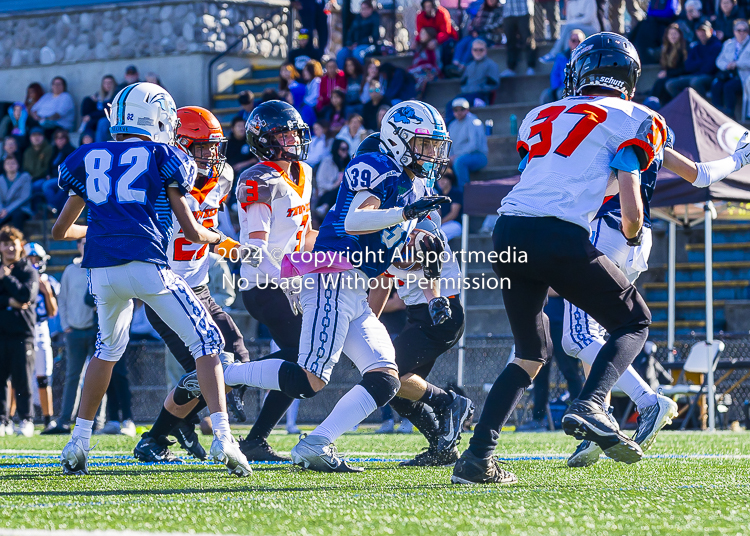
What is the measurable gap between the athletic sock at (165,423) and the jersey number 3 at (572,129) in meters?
2.49

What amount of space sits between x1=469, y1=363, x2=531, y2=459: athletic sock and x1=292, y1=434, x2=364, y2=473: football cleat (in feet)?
2.23

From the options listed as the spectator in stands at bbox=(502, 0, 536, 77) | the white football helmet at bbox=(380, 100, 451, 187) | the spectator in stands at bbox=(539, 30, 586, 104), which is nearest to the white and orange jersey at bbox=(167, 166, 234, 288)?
the white football helmet at bbox=(380, 100, 451, 187)

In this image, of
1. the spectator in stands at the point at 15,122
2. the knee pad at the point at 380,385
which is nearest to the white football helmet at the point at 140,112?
the knee pad at the point at 380,385

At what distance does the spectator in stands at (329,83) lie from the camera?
612 inches

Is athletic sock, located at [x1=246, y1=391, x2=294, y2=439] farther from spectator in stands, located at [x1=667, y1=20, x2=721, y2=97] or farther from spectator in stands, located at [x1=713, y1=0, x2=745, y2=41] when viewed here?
spectator in stands, located at [x1=713, y1=0, x2=745, y2=41]

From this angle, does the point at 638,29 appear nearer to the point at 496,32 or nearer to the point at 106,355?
the point at 496,32

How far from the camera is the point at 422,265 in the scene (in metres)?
5.54

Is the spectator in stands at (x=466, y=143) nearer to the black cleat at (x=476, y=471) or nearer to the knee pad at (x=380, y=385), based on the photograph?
the knee pad at (x=380, y=385)

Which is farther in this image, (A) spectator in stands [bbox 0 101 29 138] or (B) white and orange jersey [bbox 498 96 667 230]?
(A) spectator in stands [bbox 0 101 29 138]

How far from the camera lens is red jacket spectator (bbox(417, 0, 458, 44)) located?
16.1m

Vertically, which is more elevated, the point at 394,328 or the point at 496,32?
the point at 496,32

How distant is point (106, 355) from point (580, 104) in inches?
95.9

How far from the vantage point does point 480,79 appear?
15086mm

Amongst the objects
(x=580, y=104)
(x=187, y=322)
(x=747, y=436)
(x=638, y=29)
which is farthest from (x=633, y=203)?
(x=638, y=29)
